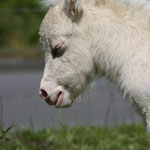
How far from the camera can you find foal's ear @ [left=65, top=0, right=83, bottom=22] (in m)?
4.52

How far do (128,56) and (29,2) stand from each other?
47.5 ft

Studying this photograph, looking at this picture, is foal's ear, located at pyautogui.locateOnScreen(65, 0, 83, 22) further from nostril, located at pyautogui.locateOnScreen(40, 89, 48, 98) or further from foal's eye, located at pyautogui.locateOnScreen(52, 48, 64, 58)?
nostril, located at pyautogui.locateOnScreen(40, 89, 48, 98)

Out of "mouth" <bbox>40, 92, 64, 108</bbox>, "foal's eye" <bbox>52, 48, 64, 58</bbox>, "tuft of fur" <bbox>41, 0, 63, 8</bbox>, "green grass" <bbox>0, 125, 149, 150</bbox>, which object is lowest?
"green grass" <bbox>0, 125, 149, 150</bbox>

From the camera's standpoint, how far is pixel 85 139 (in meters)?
6.55

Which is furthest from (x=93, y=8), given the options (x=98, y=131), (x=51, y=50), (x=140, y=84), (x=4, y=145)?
(x=98, y=131)

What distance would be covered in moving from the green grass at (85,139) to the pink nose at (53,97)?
1.29 m

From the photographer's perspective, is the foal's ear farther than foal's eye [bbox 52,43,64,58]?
No

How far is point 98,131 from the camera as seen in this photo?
701 cm

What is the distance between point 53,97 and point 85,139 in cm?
199

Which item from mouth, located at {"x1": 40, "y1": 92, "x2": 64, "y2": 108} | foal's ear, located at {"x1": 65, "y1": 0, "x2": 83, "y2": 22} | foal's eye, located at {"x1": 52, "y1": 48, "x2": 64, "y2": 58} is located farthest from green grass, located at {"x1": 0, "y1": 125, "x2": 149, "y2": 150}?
foal's ear, located at {"x1": 65, "y1": 0, "x2": 83, "y2": 22}

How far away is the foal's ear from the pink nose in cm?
63

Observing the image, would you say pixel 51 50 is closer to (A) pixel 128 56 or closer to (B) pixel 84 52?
(B) pixel 84 52

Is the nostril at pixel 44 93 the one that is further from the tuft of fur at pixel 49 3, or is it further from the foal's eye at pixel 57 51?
the tuft of fur at pixel 49 3

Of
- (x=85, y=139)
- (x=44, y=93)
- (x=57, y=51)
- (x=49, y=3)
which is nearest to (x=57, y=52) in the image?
(x=57, y=51)
